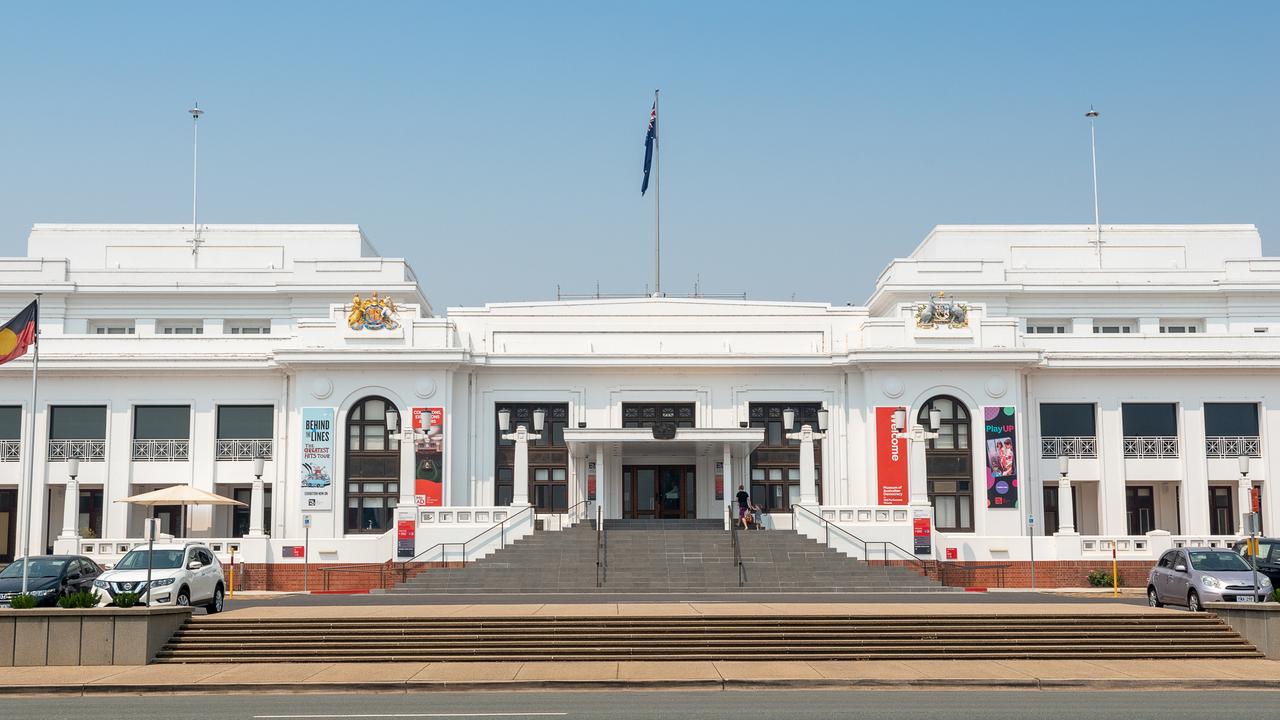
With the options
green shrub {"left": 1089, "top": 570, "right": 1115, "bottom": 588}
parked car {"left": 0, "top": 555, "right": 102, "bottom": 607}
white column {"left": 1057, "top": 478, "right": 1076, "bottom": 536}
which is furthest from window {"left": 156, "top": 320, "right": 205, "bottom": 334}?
green shrub {"left": 1089, "top": 570, "right": 1115, "bottom": 588}

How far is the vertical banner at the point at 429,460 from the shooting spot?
45.0 m

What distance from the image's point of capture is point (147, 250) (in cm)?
5631

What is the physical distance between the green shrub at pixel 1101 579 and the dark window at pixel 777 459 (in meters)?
10.7

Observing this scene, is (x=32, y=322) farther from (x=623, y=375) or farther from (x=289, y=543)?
(x=623, y=375)

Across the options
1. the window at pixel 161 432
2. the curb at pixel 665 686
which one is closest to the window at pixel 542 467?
the window at pixel 161 432

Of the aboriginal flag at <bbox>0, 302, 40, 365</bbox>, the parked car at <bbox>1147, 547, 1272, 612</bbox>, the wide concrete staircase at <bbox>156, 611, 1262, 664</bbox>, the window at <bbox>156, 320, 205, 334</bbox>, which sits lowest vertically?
the wide concrete staircase at <bbox>156, 611, 1262, 664</bbox>

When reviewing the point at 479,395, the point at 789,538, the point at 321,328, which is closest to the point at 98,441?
the point at 321,328

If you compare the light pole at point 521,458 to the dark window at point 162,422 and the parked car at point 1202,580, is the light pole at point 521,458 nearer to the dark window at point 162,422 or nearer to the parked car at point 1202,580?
the dark window at point 162,422

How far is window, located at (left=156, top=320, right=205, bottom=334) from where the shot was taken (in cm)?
5359

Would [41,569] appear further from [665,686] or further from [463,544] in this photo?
[665,686]

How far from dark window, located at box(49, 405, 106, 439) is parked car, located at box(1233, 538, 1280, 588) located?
37732 mm

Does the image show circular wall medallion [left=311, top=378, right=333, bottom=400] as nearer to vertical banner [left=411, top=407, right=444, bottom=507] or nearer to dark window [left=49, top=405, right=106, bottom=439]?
vertical banner [left=411, top=407, right=444, bottom=507]

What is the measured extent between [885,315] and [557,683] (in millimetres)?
38136

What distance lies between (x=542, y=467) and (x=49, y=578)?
68.3 feet
